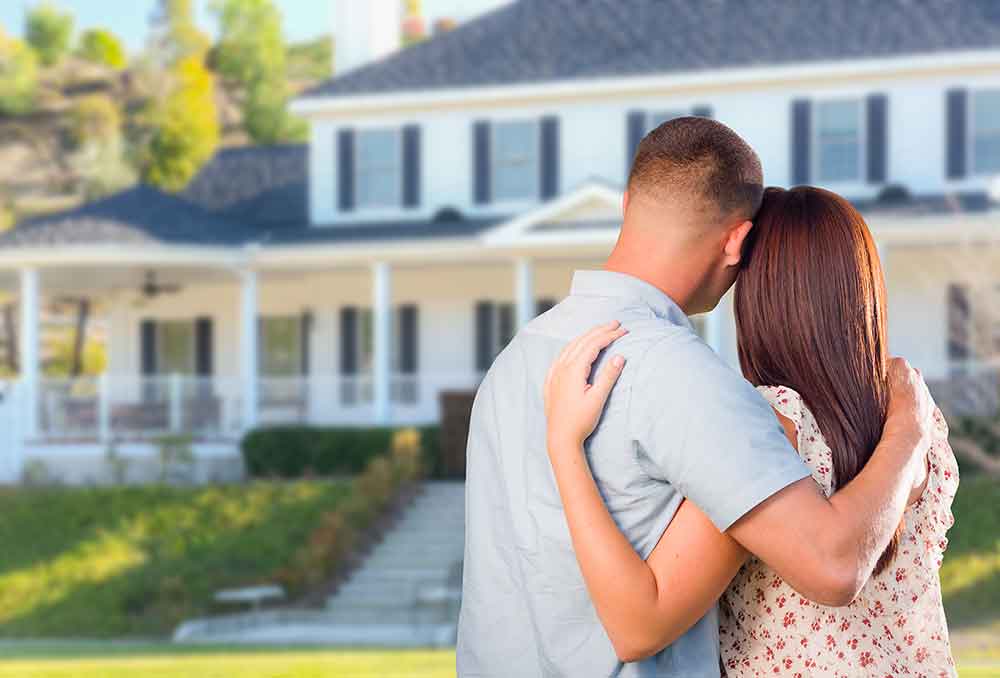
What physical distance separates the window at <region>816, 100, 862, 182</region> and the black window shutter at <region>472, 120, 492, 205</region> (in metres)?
5.54

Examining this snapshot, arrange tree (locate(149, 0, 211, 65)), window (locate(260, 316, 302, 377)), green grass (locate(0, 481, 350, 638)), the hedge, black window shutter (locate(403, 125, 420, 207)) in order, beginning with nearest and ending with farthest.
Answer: green grass (locate(0, 481, 350, 638)) → the hedge → black window shutter (locate(403, 125, 420, 207)) → window (locate(260, 316, 302, 377)) → tree (locate(149, 0, 211, 65))

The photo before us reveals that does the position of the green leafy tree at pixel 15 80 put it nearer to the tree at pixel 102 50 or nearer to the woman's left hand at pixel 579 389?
the tree at pixel 102 50

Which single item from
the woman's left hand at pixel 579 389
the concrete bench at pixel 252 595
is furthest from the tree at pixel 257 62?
the woman's left hand at pixel 579 389

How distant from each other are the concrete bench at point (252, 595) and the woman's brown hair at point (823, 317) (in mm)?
15591

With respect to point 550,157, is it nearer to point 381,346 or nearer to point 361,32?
point 381,346

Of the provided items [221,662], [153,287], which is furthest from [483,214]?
[221,662]

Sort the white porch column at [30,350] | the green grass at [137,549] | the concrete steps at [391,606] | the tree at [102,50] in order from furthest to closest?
the tree at [102,50]
the white porch column at [30,350]
the green grass at [137,549]
the concrete steps at [391,606]

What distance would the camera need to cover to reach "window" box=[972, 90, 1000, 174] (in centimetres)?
2383

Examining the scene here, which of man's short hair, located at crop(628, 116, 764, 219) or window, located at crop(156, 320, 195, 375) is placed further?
window, located at crop(156, 320, 195, 375)

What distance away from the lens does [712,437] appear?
244cm

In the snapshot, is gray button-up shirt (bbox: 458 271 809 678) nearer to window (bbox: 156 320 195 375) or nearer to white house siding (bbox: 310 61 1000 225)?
white house siding (bbox: 310 61 1000 225)

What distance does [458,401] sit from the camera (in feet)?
76.2

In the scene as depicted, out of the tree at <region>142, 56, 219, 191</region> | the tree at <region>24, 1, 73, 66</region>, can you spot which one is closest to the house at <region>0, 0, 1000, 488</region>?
the tree at <region>142, 56, 219, 191</region>

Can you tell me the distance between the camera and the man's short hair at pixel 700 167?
271 cm
